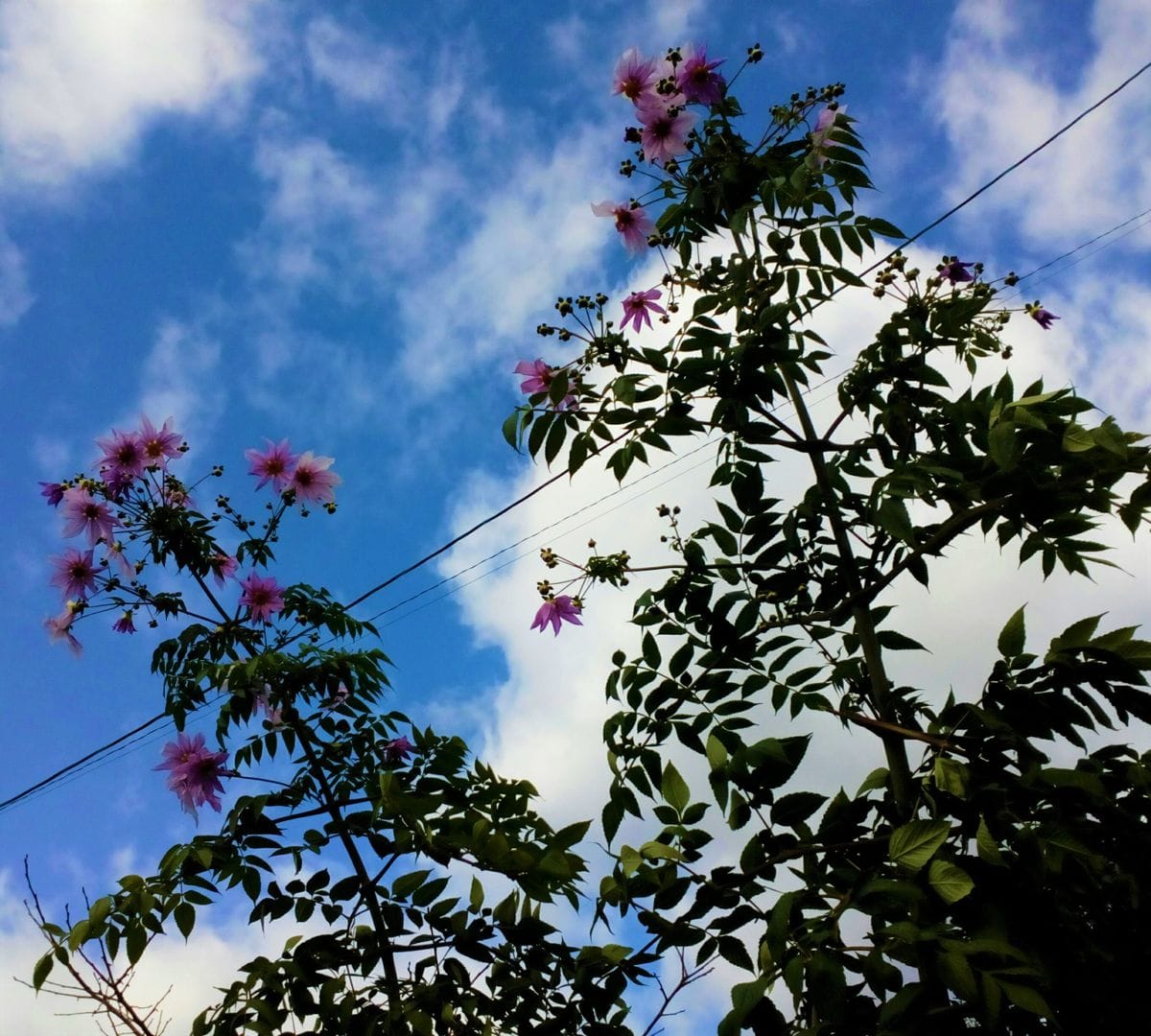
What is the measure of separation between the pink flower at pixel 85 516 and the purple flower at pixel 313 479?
1.48 ft

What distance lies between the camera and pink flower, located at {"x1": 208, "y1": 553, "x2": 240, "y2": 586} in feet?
7.82

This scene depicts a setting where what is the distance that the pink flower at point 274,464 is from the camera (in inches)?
96.5

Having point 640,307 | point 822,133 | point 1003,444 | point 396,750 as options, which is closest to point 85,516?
point 396,750

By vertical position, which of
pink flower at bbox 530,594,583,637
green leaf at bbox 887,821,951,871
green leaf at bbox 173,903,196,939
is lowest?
green leaf at bbox 887,821,951,871

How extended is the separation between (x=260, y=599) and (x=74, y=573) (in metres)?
0.49

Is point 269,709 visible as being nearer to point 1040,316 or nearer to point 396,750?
point 396,750

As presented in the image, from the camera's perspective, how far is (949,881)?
1.23m

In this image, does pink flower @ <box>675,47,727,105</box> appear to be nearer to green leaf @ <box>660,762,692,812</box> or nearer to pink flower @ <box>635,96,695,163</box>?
pink flower @ <box>635,96,695,163</box>

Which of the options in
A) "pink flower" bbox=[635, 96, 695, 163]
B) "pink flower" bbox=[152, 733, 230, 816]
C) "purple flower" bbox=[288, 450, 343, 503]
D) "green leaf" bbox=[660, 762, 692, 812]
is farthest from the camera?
"purple flower" bbox=[288, 450, 343, 503]

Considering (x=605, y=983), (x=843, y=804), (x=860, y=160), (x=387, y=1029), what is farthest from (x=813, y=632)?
(x=387, y=1029)

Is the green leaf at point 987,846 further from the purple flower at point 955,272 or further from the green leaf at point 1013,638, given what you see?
the purple flower at point 955,272

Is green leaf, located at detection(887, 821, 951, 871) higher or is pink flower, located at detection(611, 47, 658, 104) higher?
pink flower, located at detection(611, 47, 658, 104)

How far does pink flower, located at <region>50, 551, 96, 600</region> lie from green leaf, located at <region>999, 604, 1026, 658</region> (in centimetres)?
208

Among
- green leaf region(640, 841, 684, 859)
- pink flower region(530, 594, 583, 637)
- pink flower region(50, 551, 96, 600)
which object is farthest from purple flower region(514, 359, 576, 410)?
pink flower region(50, 551, 96, 600)
